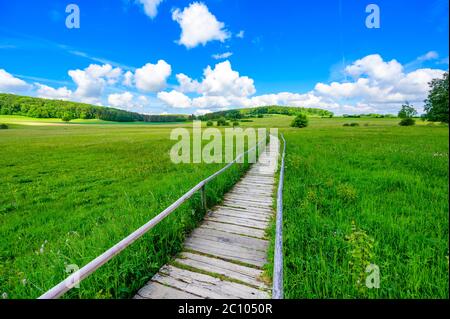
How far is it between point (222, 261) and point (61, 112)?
14129 cm

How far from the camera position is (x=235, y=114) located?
11181cm

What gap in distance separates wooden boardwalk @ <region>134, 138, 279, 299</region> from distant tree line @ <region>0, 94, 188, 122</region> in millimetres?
116860

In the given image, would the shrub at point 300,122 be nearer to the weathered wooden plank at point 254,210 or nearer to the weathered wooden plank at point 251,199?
the weathered wooden plank at point 251,199

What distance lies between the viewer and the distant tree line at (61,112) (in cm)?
10056

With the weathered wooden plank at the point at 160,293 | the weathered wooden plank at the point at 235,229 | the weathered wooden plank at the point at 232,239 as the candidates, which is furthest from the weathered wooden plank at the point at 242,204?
the weathered wooden plank at the point at 160,293

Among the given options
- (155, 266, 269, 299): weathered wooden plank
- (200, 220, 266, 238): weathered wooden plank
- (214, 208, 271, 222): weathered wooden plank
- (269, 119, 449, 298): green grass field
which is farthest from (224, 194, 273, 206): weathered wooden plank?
(155, 266, 269, 299): weathered wooden plank

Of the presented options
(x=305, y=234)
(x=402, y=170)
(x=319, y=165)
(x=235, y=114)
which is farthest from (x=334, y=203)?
(x=235, y=114)

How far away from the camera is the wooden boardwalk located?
2882mm

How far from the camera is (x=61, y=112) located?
349ft

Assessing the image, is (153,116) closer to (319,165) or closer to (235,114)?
(235,114)

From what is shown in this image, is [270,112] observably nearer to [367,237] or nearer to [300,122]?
[300,122]

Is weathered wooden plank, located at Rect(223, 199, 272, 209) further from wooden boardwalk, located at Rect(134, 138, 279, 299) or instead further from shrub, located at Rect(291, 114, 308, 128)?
shrub, located at Rect(291, 114, 308, 128)

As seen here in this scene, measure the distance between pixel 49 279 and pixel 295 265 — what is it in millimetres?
4062

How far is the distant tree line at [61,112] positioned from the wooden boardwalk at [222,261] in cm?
11686
